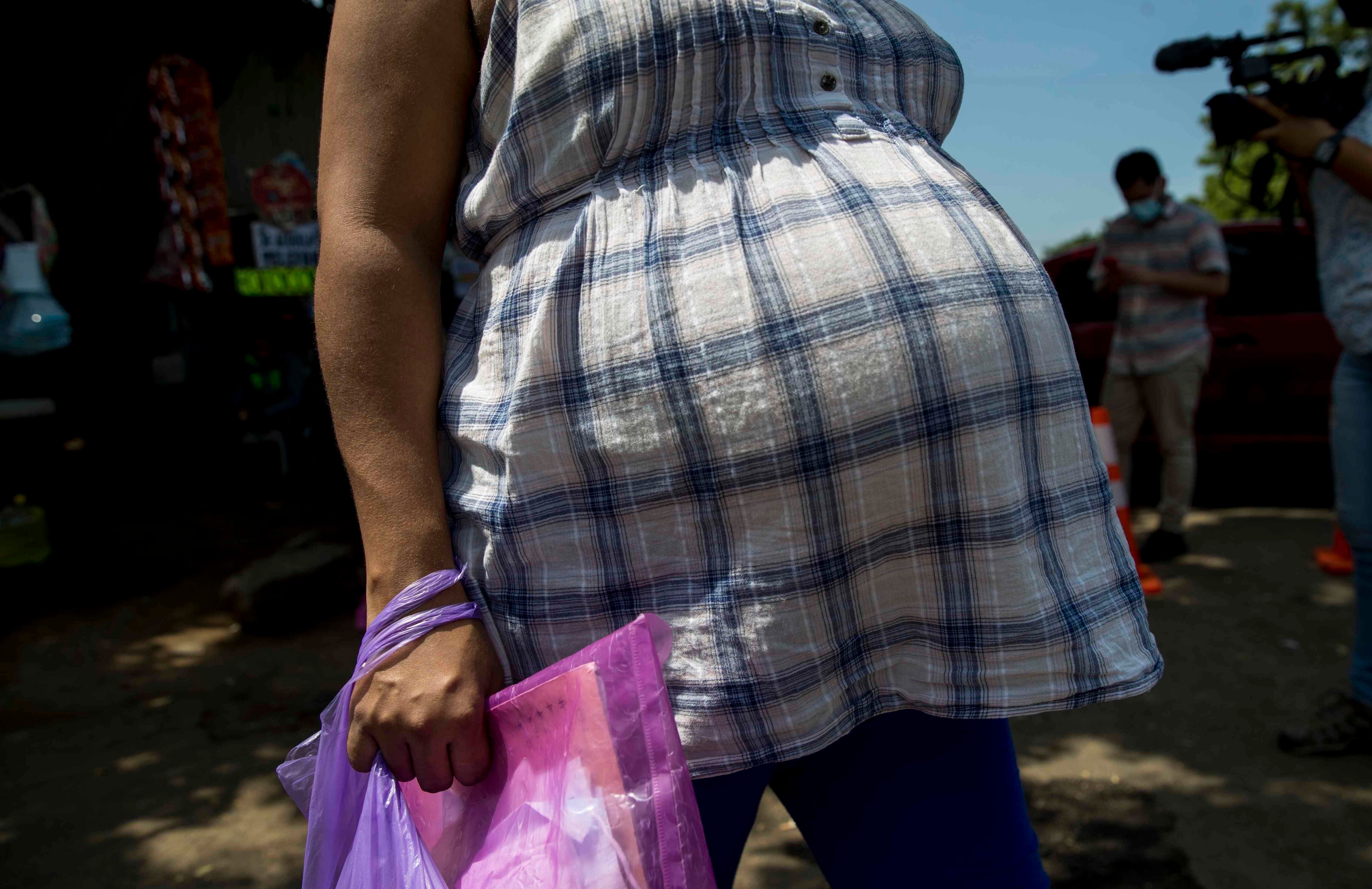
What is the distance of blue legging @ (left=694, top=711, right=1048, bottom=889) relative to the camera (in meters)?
1.00

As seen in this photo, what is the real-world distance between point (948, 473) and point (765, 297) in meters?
0.23

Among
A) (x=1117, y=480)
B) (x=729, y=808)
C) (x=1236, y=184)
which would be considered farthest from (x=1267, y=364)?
(x=1236, y=184)

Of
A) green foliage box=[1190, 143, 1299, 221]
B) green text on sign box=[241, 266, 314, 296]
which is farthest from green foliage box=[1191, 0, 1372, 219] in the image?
green text on sign box=[241, 266, 314, 296]

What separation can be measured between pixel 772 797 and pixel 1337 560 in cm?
349

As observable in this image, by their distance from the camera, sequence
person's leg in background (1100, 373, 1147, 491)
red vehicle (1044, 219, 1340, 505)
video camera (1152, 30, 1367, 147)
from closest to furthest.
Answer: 1. video camera (1152, 30, 1367, 147)
2. person's leg in background (1100, 373, 1147, 491)
3. red vehicle (1044, 219, 1340, 505)

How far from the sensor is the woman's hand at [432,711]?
838mm

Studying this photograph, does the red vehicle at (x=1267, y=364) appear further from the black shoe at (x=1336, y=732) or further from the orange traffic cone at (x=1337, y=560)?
the black shoe at (x=1336, y=732)

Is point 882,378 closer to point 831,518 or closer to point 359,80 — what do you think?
point 831,518

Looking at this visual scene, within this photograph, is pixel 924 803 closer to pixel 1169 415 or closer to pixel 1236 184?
pixel 1169 415

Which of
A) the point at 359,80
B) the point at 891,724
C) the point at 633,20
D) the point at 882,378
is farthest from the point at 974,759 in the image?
the point at 359,80

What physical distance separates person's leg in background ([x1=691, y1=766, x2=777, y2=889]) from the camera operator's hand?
2470 millimetres

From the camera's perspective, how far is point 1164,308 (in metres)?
4.92

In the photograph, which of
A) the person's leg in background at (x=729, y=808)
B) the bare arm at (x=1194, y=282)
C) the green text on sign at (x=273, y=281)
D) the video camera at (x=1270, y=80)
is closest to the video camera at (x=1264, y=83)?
the video camera at (x=1270, y=80)

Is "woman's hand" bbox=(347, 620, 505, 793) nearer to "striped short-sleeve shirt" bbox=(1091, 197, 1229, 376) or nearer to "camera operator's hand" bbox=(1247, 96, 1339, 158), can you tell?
"camera operator's hand" bbox=(1247, 96, 1339, 158)
